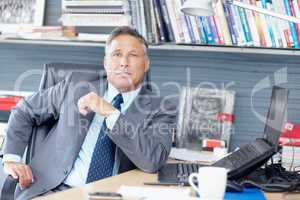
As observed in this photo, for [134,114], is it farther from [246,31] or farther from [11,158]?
[246,31]

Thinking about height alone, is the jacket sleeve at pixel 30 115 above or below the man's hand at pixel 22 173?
above

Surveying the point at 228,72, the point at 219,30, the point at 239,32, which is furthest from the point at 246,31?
the point at 228,72

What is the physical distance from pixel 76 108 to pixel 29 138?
0.87ft

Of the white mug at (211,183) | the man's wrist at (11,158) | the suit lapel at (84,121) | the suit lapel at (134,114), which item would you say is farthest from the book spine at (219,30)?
the white mug at (211,183)

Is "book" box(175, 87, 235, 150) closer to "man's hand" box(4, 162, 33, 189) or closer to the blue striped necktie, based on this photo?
the blue striped necktie

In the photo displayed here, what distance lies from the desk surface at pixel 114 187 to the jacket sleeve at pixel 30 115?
538mm

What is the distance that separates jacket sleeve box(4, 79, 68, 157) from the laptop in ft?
1.93

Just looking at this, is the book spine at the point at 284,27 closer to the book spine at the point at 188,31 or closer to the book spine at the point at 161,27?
the book spine at the point at 188,31

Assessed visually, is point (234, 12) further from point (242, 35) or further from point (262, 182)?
point (262, 182)

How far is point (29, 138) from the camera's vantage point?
2338 mm

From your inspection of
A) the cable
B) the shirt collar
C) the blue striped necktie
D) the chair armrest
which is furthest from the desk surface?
the chair armrest

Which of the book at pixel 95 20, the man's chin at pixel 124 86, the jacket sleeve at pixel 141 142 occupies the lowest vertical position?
the jacket sleeve at pixel 141 142

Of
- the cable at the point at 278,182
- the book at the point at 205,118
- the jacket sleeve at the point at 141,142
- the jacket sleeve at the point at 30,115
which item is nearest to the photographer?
the cable at the point at 278,182

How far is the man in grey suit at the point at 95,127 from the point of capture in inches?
81.0
